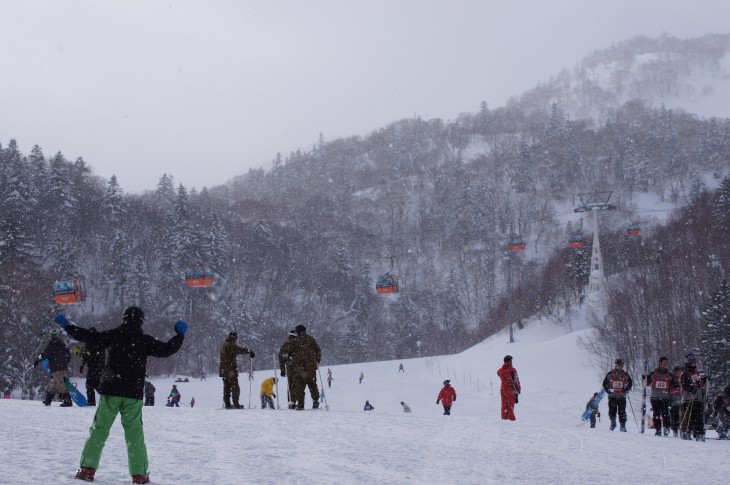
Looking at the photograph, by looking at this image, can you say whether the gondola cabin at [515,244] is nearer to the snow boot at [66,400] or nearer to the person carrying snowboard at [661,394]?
the person carrying snowboard at [661,394]

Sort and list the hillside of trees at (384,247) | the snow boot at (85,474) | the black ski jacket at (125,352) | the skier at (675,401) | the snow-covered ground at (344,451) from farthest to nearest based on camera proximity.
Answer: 1. the hillside of trees at (384,247)
2. the skier at (675,401)
3. the snow-covered ground at (344,451)
4. the black ski jacket at (125,352)
5. the snow boot at (85,474)

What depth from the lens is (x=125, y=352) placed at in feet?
19.0

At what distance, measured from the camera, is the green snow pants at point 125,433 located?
17.8ft

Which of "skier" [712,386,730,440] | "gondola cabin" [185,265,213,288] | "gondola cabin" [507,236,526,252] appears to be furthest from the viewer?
"gondola cabin" [507,236,526,252]

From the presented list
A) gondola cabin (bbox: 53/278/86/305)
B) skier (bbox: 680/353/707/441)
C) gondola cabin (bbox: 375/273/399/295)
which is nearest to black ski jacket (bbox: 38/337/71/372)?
A: skier (bbox: 680/353/707/441)

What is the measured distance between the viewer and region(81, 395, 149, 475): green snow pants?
17.8ft

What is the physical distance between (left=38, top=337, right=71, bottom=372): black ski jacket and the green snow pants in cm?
852

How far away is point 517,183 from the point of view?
15362 centimetres

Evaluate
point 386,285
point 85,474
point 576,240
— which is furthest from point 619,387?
point 576,240

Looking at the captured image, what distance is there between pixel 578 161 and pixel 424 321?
210 feet

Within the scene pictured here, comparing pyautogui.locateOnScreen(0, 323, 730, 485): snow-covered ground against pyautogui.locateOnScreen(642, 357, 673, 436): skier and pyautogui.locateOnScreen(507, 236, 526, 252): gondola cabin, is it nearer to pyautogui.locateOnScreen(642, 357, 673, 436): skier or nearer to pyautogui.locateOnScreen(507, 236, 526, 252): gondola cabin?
pyautogui.locateOnScreen(642, 357, 673, 436): skier

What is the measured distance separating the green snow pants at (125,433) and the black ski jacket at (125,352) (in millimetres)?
76

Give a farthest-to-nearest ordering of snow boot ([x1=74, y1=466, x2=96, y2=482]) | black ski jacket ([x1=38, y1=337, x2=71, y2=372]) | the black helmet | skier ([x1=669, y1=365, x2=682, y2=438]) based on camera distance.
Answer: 1. skier ([x1=669, y1=365, x2=682, y2=438])
2. black ski jacket ([x1=38, y1=337, x2=71, y2=372])
3. the black helmet
4. snow boot ([x1=74, y1=466, x2=96, y2=482])

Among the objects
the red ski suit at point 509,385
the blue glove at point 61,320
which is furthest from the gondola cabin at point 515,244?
the blue glove at point 61,320
